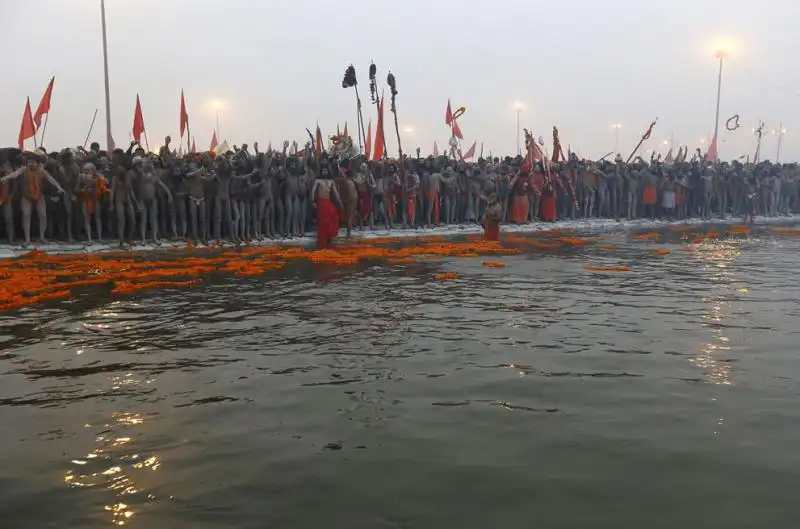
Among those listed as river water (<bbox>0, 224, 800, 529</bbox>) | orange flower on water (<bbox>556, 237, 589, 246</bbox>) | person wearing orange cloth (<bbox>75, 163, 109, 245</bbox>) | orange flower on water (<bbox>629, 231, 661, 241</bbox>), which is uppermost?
person wearing orange cloth (<bbox>75, 163, 109, 245</bbox>)

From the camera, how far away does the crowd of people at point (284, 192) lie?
17.2 m

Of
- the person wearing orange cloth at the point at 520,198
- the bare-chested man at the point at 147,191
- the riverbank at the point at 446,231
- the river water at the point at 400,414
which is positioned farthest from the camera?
the person wearing orange cloth at the point at 520,198

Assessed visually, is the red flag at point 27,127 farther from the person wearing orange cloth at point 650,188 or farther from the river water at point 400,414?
the person wearing orange cloth at point 650,188

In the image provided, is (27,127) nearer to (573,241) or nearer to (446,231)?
(446,231)

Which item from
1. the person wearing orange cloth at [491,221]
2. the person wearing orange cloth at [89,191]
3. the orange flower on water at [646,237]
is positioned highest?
the person wearing orange cloth at [89,191]

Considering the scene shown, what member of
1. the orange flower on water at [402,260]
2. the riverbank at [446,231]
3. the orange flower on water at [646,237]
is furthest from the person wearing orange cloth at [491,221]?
the orange flower on water at [646,237]

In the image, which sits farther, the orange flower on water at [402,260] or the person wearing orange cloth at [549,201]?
Result: the person wearing orange cloth at [549,201]

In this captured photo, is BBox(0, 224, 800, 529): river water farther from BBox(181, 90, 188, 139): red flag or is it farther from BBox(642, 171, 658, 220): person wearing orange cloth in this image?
BBox(642, 171, 658, 220): person wearing orange cloth

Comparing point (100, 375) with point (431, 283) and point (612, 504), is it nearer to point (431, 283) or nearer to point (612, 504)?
point (612, 504)

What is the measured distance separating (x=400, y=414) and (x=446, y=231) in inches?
737

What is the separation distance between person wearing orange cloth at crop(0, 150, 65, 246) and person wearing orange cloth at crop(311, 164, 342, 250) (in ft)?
19.9

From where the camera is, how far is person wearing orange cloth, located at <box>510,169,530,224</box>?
2641 cm

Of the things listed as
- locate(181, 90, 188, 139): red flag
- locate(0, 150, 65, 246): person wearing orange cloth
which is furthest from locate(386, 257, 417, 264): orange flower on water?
locate(181, 90, 188, 139): red flag

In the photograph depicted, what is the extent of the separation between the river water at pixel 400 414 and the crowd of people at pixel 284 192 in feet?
27.7
